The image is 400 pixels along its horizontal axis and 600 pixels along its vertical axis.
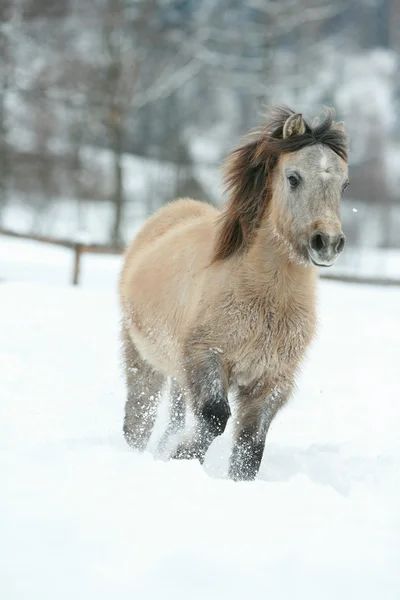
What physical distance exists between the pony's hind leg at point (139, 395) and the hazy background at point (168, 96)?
32.3 feet

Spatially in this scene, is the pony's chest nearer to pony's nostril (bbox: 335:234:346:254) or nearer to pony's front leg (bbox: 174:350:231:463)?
pony's front leg (bbox: 174:350:231:463)

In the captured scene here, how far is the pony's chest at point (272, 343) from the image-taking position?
3846 millimetres

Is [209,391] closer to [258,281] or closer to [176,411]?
[258,281]

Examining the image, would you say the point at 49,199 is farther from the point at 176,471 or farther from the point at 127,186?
the point at 176,471

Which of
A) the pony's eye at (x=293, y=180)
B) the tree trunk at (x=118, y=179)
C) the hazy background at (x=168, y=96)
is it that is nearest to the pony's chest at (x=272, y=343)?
the pony's eye at (x=293, y=180)

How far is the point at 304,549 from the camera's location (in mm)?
2557

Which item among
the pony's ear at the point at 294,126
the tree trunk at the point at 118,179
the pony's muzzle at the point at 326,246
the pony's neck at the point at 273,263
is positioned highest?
the pony's ear at the point at 294,126

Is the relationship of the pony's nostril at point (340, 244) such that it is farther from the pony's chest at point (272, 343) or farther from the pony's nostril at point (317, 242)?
the pony's chest at point (272, 343)

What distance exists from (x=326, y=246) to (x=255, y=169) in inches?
33.3

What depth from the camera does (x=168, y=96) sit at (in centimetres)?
1992

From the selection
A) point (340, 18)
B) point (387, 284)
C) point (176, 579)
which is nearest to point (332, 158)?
point (176, 579)

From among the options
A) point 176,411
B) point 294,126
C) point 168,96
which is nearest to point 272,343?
point 294,126

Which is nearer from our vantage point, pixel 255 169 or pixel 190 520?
pixel 190 520

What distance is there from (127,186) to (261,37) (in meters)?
5.33
